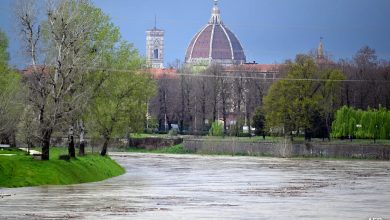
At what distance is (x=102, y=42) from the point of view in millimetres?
79750

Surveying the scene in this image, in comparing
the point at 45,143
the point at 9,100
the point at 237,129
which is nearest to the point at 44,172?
the point at 45,143

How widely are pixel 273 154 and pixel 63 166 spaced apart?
61.0 m

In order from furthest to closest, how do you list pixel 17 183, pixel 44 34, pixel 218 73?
pixel 218 73 → pixel 44 34 → pixel 17 183

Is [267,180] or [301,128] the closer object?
[267,180]

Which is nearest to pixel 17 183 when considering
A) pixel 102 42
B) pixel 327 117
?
pixel 102 42

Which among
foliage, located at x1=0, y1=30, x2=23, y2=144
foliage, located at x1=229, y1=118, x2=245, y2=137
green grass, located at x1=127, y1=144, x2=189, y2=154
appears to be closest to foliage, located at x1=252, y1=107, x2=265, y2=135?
foliage, located at x1=229, y1=118, x2=245, y2=137

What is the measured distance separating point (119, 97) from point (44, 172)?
943 inches

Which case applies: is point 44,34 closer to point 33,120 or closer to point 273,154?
point 33,120

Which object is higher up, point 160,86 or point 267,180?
point 160,86

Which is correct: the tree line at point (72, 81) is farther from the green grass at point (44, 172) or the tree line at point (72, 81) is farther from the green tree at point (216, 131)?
the green tree at point (216, 131)

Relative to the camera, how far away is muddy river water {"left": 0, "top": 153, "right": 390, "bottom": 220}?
4062 centimetres

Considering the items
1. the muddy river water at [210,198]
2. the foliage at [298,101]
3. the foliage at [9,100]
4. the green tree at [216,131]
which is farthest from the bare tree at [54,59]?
the green tree at [216,131]

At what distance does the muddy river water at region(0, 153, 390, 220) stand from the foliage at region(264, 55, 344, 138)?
49.0m

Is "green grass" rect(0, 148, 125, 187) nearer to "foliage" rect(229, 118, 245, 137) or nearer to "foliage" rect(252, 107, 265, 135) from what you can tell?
"foliage" rect(252, 107, 265, 135)
